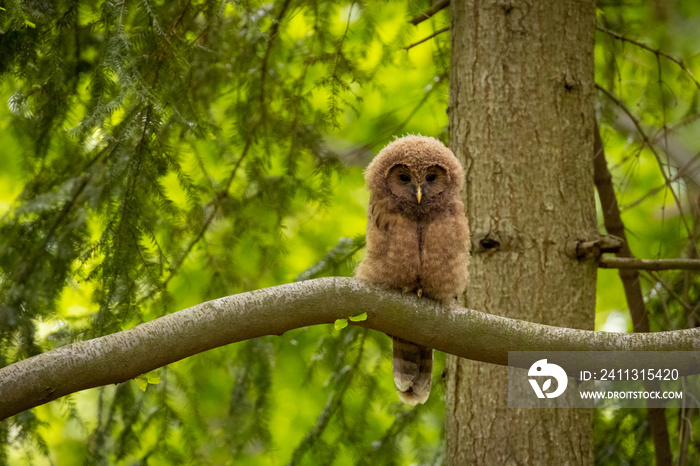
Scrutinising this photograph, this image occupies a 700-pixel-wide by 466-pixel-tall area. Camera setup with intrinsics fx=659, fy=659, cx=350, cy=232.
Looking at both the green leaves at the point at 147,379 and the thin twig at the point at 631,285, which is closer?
the green leaves at the point at 147,379

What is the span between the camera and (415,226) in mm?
2732

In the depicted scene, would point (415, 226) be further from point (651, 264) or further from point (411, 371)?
point (651, 264)

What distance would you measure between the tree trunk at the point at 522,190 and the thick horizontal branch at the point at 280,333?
70 cm

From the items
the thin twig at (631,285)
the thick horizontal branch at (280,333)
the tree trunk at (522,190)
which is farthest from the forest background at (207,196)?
the tree trunk at (522,190)

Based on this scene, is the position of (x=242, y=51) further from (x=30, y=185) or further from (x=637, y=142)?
(x=637, y=142)

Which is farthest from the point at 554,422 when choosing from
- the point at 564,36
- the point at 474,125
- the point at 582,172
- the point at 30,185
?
the point at 30,185

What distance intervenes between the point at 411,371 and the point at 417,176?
0.86 metres

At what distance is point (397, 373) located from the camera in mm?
2893

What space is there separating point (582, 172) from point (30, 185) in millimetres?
2776

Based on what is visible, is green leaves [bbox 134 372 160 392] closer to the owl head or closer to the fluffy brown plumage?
the fluffy brown plumage

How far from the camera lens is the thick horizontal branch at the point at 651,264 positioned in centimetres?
285

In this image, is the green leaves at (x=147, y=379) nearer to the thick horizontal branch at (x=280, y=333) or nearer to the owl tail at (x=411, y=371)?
the thick horizontal branch at (x=280, y=333)

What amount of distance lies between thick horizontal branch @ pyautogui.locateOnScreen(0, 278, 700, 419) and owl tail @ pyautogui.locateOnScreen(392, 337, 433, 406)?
418 mm

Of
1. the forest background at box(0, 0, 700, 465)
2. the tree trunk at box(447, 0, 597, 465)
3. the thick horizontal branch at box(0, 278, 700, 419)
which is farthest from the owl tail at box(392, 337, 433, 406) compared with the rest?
the forest background at box(0, 0, 700, 465)
